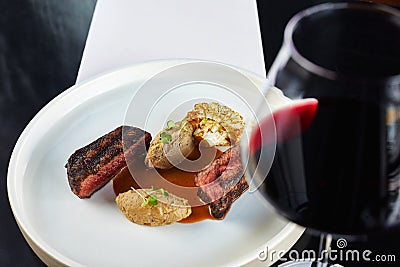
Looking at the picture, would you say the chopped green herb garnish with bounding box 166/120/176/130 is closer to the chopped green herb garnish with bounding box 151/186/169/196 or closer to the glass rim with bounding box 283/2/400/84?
the chopped green herb garnish with bounding box 151/186/169/196

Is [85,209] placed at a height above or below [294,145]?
below

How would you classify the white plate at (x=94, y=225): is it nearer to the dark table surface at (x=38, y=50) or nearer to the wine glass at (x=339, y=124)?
the dark table surface at (x=38, y=50)

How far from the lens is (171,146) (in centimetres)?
105

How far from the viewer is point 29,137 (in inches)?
42.1

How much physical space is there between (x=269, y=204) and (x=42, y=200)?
1.42ft

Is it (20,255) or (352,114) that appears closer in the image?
(352,114)

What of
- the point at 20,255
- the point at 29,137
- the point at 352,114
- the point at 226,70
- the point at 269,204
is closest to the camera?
the point at 352,114

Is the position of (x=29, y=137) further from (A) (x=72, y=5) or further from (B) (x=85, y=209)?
(A) (x=72, y=5)

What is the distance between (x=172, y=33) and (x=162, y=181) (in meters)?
0.45

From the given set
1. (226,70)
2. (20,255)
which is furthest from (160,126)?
(20,255)

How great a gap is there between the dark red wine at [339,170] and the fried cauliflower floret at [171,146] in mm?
394

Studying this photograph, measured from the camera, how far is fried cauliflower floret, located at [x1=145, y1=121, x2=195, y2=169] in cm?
104

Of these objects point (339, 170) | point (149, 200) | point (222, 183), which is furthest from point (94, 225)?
point (339, 170)

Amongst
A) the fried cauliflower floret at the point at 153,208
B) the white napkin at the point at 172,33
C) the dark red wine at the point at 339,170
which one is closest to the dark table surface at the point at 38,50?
the white napkin at the point at 172,33
